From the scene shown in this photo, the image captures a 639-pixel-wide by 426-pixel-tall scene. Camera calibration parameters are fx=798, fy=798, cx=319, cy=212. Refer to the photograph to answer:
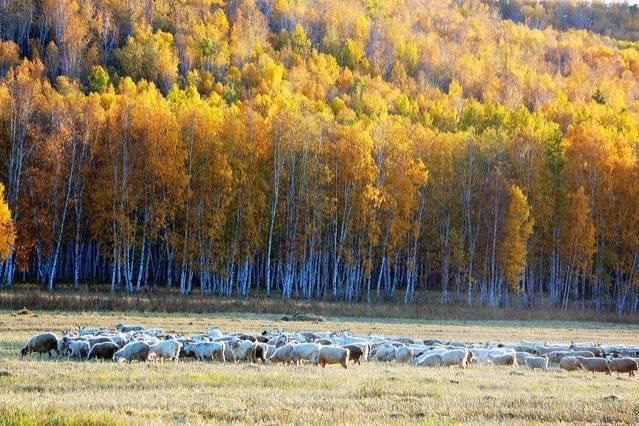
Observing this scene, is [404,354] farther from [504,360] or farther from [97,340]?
[97,340]

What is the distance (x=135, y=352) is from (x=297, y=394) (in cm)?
→ 781

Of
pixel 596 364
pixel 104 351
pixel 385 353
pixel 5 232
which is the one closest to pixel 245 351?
pixel 104 351

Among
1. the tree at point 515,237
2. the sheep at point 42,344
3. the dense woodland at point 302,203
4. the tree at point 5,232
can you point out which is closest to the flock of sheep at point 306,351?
the sheep at point 42,344

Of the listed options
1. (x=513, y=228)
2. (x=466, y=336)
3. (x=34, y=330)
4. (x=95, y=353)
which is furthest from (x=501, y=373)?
(x=513, y=228)

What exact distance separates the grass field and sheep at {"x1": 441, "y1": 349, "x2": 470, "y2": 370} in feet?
2.59

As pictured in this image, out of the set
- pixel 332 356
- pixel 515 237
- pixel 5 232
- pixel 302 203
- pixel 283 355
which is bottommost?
pixel 283 355

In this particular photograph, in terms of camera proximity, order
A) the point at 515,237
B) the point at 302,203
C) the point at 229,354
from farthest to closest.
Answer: the point at 302,203, the point at 515,237, the point at 229,354

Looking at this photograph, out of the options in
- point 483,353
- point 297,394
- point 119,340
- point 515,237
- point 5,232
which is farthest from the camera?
point 515,237

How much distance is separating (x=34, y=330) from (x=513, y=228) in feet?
130

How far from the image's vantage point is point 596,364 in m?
24.5

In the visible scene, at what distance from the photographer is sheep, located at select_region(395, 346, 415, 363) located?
25.1 m

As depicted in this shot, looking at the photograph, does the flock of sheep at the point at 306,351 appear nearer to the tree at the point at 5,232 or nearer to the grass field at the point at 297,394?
the grass field at the point at 297,394

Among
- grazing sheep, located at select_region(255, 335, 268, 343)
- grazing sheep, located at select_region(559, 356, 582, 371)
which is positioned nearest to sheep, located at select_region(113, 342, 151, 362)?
grazing sheep, located at select_region(255, 335, 268, 343)

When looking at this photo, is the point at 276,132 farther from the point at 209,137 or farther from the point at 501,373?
the point at 501,373
